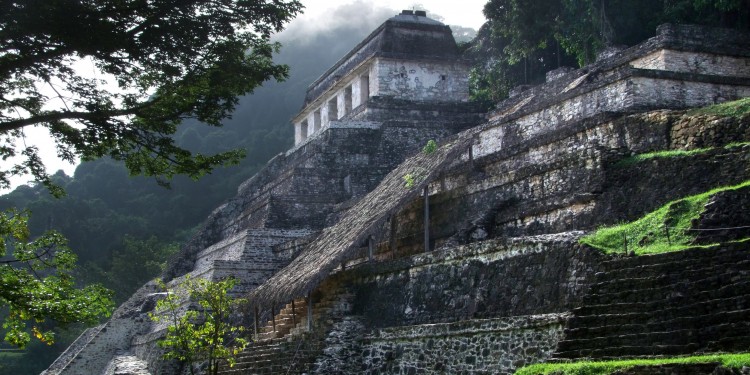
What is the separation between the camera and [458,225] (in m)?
14.6

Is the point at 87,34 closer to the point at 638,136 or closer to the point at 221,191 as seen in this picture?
the point at 638,136

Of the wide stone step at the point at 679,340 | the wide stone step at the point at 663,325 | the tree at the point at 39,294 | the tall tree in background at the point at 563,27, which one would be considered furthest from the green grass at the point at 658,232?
the tall tree in background at the point at 563,27

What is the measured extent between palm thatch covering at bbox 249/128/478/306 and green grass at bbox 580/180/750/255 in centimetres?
429

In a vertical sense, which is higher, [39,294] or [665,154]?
[665,154]

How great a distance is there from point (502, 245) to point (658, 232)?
1988 millimetres

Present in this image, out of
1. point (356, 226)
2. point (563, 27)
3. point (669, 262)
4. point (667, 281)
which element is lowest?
point (667, 281)

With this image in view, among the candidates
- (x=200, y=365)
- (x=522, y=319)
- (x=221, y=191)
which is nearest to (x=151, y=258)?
(x=221, y=191)

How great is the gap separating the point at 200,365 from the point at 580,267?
7.89 metres

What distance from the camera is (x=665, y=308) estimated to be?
28.8 ft

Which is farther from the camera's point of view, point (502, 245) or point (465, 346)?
point (502, 245)

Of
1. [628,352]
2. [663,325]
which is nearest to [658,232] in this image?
[663,325]

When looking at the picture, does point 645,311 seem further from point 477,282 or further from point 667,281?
point 477,282

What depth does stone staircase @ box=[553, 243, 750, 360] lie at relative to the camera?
823 cm

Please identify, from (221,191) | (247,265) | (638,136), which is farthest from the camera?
(221,191)
